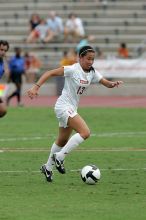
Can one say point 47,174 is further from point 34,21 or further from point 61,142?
point 34,21

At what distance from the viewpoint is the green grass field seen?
1025cm

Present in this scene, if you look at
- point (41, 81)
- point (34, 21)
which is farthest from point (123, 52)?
point (41, 81)

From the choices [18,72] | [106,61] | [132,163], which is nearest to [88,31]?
[106,61]

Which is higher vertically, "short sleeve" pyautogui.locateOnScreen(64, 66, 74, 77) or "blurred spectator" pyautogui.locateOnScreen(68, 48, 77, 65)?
"short sleeve" pyautogui.locateOnScreen(64, 66, 74, 77)

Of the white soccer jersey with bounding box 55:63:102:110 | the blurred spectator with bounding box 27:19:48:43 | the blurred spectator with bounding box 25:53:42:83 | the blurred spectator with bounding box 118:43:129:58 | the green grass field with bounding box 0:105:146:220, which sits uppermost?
the white soccer jersey with bounding box 55:63:102:110

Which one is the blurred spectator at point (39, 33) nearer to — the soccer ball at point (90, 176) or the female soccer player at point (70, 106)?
the female soccer player at point (70, 106)

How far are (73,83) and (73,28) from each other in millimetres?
25757

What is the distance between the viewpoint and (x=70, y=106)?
13.1m

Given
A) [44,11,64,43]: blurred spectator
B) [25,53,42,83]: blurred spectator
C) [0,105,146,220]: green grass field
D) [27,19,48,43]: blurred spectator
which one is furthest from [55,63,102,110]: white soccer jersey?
[27,19,48,43]: blurred spectator

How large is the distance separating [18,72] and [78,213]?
20954 mm

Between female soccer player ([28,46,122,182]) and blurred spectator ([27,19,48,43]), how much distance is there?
2600cm

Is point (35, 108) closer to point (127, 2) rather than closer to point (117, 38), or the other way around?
point (117, 38)

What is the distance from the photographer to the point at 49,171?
1304 centimetres

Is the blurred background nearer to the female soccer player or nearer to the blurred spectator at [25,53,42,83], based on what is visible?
the blurred spectator at [25,53,42,83]
